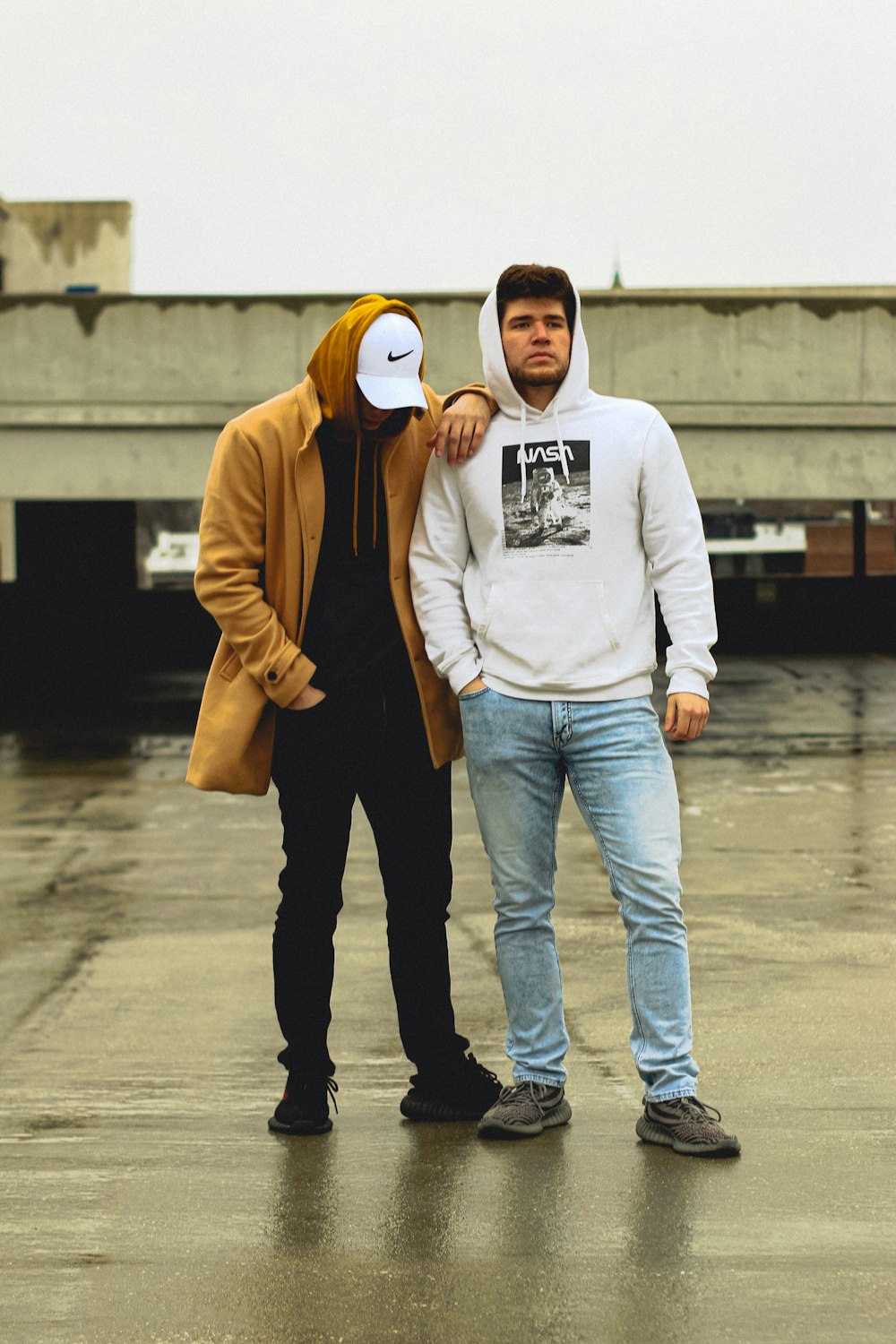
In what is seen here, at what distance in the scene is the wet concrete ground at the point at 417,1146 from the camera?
9.61ft

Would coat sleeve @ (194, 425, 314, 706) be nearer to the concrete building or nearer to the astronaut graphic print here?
the astronaut graphic print

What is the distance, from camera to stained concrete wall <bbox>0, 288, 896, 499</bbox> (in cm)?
1717

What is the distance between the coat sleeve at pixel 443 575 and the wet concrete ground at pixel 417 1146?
1.13 metres

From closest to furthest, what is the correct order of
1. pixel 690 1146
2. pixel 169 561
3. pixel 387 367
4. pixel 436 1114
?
pixel 690 1146 → pixel 387 367 → pixel 436 1114 → pixel 169 561

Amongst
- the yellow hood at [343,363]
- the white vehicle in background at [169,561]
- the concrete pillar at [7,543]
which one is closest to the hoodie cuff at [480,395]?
the yellow hood at [343,363]

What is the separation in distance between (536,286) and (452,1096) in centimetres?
196

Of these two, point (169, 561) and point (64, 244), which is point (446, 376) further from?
point (64, 244)

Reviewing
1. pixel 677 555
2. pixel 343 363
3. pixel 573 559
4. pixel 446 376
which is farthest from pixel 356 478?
pixel 446 376

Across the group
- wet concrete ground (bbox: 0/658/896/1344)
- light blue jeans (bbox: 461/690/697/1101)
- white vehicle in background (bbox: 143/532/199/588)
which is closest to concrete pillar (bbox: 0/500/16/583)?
white vehicle in background (bbox: 143/532/199/588)

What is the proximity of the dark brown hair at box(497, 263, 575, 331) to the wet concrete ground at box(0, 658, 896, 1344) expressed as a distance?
197cm

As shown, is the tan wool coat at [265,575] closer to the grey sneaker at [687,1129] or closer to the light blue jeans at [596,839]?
the light blue jeans at [596,839]

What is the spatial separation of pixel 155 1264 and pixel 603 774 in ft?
4.80

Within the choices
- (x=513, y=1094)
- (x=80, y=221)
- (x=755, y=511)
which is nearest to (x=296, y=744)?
(x=513, y=1094)

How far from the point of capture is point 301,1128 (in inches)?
152
